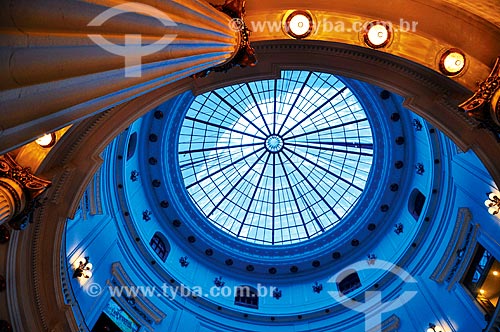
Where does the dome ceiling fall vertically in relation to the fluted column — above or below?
above

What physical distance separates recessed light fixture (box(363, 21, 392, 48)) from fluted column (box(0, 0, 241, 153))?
504 centimetres

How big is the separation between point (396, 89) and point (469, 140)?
2228mm

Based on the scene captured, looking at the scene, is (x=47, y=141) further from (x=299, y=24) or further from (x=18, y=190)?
(x=299, y=24)

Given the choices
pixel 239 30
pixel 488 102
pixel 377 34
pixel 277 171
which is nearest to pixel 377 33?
pixel 377 34

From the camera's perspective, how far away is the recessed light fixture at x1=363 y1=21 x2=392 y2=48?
332 inches

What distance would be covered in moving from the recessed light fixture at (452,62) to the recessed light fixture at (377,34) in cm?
135

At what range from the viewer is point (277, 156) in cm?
2369

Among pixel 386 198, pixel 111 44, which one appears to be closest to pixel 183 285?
pixel 386 198

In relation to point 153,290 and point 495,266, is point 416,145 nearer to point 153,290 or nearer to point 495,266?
point 495,266

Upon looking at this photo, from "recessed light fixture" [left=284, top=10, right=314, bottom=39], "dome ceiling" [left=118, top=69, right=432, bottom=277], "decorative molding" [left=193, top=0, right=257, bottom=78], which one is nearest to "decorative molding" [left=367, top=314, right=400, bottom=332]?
"dome ceiling" [left=118, top=69, right=432, bottom=277]

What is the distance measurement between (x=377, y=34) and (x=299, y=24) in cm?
194

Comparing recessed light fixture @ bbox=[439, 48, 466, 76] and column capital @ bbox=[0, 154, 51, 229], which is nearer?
column capital @ bbox=[0, 154, 51, 229]

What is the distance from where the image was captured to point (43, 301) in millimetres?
9258

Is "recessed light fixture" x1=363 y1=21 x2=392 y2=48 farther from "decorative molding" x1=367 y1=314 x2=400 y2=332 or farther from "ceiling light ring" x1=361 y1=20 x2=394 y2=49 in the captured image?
"decorative molding" x1=367 y1=314 x2=400 y2=332
